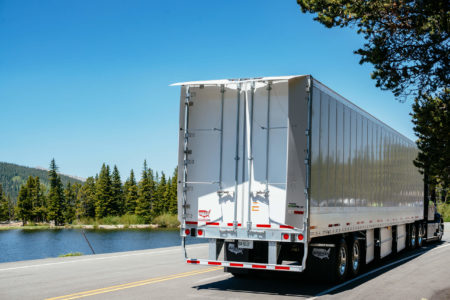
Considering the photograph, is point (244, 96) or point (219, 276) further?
point (219, 276)

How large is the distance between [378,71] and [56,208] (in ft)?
401

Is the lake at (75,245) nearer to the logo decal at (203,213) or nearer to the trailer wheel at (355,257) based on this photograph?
the trailer wheel at (355,257)

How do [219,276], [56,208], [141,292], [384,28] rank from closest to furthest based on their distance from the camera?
[141,292] → [384,28] → [219,276] → [56,208]

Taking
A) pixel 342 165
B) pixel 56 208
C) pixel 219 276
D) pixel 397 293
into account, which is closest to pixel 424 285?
pixel 397 293

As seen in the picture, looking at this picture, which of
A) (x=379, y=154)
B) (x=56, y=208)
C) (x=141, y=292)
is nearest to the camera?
(x=141, y=292)

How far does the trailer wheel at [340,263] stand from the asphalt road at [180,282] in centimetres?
24

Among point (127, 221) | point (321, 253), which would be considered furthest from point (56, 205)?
point (321, 253)

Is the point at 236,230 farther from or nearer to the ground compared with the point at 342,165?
nearer to the ground

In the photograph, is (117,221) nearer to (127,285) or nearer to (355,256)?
(355,256)

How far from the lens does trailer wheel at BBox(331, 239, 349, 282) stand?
1138 centimetres

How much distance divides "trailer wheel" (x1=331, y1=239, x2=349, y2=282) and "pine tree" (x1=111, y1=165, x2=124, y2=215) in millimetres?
108343

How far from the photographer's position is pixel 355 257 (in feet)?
43.0

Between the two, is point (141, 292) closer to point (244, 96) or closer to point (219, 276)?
point (219, 276)

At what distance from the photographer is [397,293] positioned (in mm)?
10867
